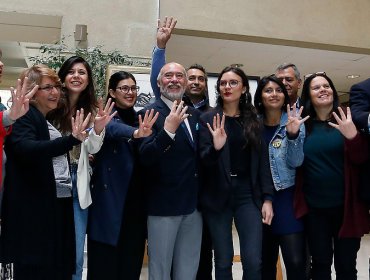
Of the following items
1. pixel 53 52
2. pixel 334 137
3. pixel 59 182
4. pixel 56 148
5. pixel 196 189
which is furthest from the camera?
pixel 53 52

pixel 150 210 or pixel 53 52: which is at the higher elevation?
pixel 53 52

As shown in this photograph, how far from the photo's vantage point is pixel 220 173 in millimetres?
2289

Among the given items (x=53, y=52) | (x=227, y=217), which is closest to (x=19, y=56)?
(x=53, y=52)

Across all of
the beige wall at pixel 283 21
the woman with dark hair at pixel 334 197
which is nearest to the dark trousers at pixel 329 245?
the woman with dark hair at pixel 334 197

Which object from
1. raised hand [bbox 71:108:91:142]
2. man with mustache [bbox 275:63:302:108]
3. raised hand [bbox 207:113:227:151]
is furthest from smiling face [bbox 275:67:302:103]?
raised hand [bbox 71:108:91:142]

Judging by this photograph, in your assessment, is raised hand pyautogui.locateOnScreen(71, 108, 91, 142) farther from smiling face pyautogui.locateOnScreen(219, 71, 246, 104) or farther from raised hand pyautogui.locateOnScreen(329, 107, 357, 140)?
raised hand pyautogui.locateOnScreen(329, 107, 357, 140)

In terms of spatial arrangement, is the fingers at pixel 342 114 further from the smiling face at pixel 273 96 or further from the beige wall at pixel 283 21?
the beige wall at pixel 283 21

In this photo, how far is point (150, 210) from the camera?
215cm

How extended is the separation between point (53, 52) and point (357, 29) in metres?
4.66

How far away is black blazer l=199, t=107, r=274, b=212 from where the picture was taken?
2.25 metres

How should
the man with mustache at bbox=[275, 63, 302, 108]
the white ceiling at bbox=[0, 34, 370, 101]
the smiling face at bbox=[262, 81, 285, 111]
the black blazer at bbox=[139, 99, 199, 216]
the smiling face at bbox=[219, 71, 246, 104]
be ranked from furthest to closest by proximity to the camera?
1. the white ceiling at bbox=[0, 34, 370, 101]
2. the man with mustache at bbox=[275, 63, 302, 108]
3. the smiling face at bbox=[262, 81, 285, 111]
4. the smiling face at bbox=[219, 71, 246, 104]
5. the black blazer at bbox=[139, 99, 199, 216]

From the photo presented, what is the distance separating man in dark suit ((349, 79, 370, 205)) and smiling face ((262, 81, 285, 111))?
445 mm

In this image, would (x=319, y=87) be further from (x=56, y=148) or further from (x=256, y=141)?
(x=56, y=148)

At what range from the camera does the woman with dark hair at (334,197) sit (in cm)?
227
